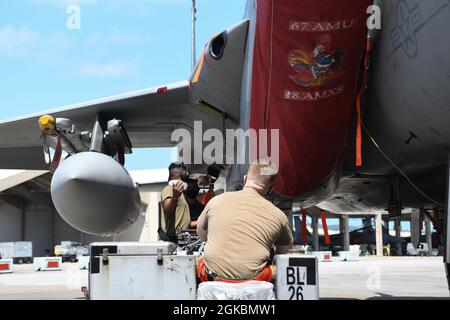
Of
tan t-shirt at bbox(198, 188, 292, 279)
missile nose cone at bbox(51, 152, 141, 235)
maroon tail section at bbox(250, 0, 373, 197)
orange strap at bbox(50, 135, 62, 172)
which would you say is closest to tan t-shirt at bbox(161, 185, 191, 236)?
maroon tail section at bbox(250, 0, 373, 197)

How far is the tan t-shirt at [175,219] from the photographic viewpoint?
4816 millimetres

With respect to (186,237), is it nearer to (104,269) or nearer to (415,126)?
(104,269)

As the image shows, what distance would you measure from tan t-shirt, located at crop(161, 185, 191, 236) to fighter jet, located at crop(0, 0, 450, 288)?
1155mm

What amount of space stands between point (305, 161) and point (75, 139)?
11.7ft

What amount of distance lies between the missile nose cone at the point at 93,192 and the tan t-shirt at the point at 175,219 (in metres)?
1.37

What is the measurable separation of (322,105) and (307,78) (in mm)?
328

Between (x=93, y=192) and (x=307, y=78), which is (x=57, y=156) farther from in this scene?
(x=307, y=78)

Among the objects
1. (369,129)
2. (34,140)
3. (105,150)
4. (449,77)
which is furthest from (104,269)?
(34,140)

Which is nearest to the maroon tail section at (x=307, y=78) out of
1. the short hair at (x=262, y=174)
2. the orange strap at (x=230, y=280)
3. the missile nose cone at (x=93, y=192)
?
the missile nose cone at (x=93, y=192)

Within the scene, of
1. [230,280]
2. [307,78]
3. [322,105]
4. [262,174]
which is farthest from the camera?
[322,105]

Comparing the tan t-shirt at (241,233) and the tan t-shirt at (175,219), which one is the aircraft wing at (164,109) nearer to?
the tan t-shirt at (175,219)

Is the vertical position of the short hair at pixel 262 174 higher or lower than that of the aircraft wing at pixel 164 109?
lower

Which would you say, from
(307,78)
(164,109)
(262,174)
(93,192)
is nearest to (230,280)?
(262,174)

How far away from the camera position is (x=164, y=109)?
27.9 feet
